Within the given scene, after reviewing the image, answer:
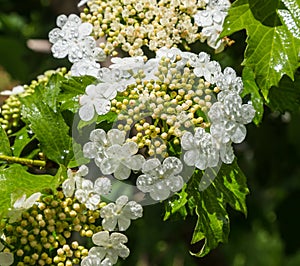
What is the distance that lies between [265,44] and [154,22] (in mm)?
189

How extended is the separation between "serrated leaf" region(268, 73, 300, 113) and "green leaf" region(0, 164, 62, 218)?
417mm

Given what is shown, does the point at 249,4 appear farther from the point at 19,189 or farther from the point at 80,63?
the point at 19,189

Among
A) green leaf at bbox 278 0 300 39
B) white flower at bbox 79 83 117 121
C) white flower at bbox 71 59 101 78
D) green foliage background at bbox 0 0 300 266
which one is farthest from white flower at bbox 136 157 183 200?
green foliage background at bbox 0 0 300 266

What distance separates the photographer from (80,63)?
126 centimetres

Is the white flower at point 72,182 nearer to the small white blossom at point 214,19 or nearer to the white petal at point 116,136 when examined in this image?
the white petal at point 116,136

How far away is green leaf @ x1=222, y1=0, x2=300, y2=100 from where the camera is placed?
1.23 metres

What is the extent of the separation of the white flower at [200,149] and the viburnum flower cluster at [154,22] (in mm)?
176

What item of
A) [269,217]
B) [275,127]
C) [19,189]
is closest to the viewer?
[19,189]

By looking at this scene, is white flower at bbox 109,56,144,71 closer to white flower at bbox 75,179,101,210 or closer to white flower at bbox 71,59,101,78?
white flower at bbox 71,59,101,78

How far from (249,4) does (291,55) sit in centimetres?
12

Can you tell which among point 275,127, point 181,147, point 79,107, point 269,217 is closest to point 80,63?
point 79,107

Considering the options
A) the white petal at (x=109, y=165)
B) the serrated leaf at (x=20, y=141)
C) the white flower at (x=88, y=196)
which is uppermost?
the white petal at (x=109, y=165)

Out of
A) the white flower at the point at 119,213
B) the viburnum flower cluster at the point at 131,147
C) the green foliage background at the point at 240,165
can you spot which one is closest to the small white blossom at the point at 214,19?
the viburnum flower cluster at the point at 131,147

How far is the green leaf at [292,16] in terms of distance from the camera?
1241 mm
